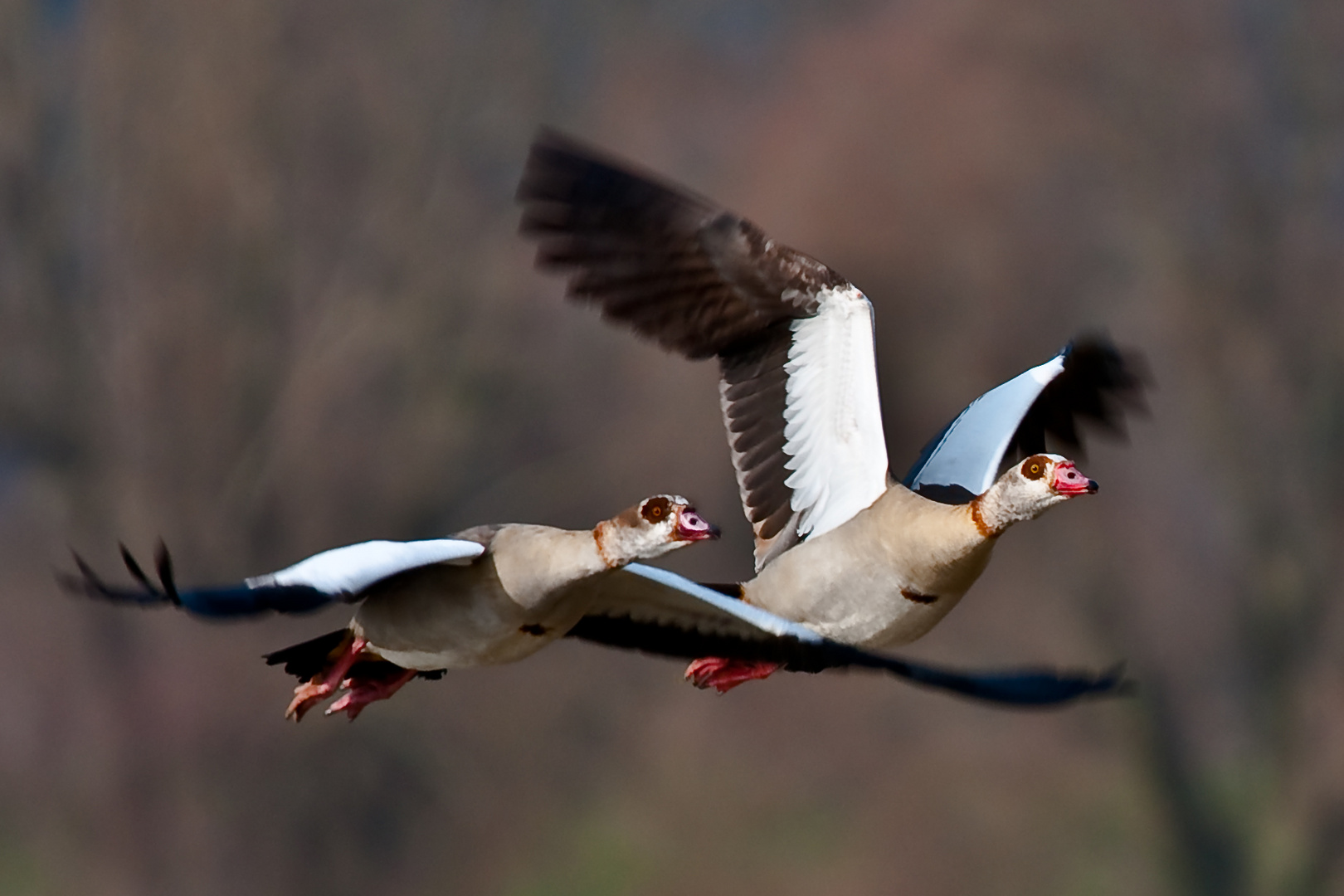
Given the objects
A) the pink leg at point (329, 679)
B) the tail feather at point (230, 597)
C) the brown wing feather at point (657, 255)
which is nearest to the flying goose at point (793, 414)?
the brown wing feather at point (657, 255)

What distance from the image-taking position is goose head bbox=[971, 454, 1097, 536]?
3309mm

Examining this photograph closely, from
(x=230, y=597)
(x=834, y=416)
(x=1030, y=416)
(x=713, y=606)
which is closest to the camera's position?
(x=230, y=597)

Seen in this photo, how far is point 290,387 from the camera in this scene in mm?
12586

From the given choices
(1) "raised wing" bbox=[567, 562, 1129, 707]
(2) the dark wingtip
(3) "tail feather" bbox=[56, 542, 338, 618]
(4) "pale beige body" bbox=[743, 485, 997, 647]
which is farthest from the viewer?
(4) "pale beige body" bbox=[743, 485, 997, 647]

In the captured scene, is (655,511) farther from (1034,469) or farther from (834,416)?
(834,416)

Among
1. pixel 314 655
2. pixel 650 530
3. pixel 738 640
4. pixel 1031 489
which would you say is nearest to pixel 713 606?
pixel 738 640

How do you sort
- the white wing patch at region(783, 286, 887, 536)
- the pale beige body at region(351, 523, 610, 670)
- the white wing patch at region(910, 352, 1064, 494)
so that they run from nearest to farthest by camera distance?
the pale beige body at region(351, 523, 610, 670)
the white wing patch at region(783, 286, 887, 536)
the white wing patch at region(910, 352, 1064, 494)

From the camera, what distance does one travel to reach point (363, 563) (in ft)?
9.31

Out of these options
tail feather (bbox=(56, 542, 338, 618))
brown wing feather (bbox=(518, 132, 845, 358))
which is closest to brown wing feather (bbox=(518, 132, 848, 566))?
brown wing feather (bbox=(518, 132, 845, 358))

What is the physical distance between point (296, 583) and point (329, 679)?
0.66 metres

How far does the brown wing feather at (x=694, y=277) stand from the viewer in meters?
3.50

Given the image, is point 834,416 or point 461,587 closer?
point 461,587

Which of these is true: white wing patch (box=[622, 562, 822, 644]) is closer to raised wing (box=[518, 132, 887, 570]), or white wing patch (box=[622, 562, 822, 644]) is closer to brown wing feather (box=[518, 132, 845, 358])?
raised wing (box=[518, 132, 887, 570])

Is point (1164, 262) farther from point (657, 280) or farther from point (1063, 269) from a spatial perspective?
point (657, 280)
